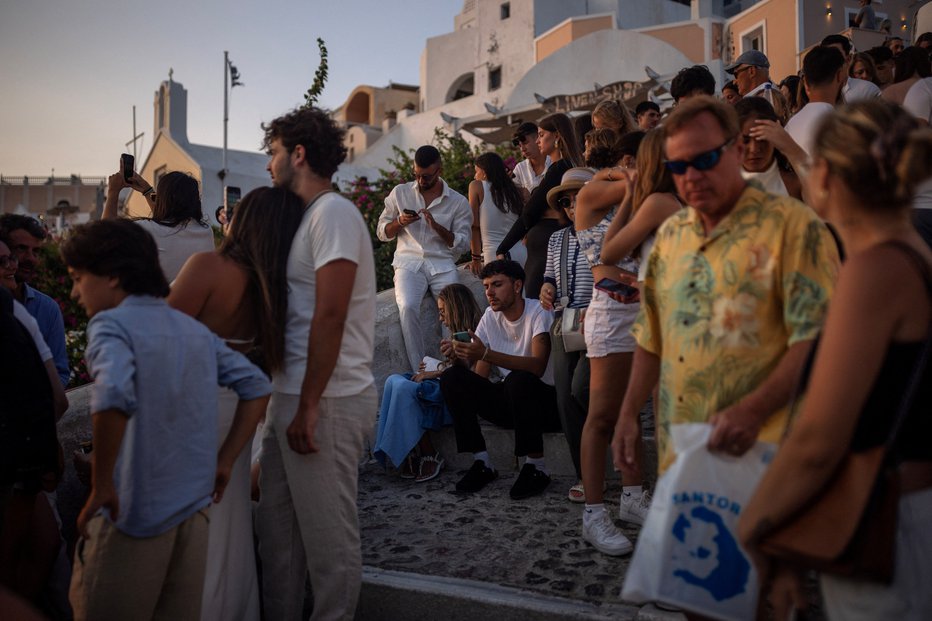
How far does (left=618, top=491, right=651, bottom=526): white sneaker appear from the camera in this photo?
4.00 meters

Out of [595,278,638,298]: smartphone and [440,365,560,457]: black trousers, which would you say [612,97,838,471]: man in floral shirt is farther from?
[440,365,560,457]: black trousers

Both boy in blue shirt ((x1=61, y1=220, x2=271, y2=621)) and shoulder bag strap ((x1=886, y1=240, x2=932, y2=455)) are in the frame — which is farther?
boy in blue shirt ((x1=61, y1=220, x2=271, y2=621))

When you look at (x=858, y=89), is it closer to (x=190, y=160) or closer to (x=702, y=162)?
(x=702, y=162)

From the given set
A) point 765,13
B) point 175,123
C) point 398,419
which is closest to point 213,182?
point 175,123

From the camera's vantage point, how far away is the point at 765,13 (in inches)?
907

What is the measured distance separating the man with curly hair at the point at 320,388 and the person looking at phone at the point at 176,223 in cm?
145

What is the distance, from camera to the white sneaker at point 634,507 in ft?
13.1

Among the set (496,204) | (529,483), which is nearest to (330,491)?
(529,483)

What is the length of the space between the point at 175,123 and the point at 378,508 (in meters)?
30.3

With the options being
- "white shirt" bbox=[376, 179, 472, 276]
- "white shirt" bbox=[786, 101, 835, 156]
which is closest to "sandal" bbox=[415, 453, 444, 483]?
"white shirt" bbox=[376, 179, 472, 276]

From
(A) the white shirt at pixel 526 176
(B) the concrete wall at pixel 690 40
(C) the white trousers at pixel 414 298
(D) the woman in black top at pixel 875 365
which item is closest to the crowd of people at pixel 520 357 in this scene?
(D) the woman in black top at pixel 875 365

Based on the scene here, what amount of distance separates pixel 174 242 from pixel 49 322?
0.92 m

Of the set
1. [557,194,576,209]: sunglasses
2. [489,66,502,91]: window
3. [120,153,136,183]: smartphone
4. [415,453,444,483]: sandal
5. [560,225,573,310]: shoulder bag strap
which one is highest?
[489,66,502,91]: window

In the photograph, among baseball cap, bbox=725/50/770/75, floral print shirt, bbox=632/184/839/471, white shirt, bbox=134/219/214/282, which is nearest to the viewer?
floral print shirt, bbox=632/184/839/471
